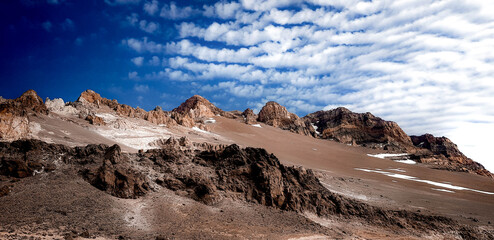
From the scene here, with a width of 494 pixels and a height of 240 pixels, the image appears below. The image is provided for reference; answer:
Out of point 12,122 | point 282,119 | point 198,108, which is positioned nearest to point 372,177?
point 12,122

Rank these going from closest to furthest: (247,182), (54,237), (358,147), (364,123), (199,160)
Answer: (54,237), (247,182), (199,160), (358,147), (364,123)

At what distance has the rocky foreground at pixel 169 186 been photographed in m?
10.0

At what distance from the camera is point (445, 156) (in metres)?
69.9

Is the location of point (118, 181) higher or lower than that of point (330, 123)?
lower

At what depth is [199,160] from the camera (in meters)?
17.7

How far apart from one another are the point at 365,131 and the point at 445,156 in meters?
20.4

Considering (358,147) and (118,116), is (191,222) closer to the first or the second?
(118,116)

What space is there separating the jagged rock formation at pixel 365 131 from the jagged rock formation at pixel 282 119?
6353 millimetres

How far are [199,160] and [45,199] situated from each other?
8397mm

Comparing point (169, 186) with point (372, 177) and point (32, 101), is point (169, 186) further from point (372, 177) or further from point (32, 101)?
point (372, 177)

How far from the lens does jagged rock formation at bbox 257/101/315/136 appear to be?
82.3 meters

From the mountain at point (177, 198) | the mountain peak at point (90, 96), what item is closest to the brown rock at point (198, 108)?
the mountain peak at point (90, 96)

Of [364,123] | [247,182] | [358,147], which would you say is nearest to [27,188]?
[247,182]

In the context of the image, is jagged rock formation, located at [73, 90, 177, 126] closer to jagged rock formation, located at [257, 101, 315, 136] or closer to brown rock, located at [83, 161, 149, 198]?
brown rock, located at [83, 161, 149, 198]
